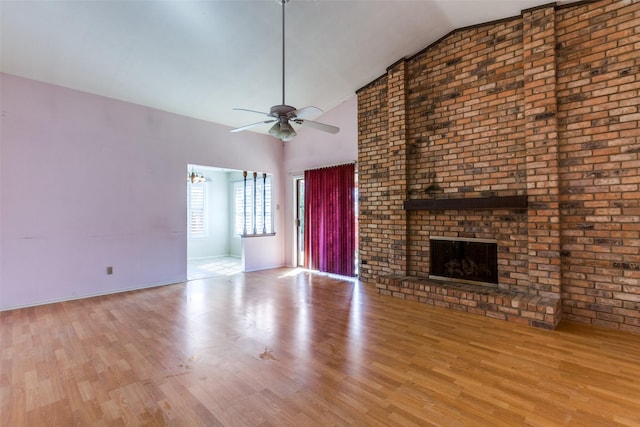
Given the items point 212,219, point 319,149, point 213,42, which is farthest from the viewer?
point 212,219

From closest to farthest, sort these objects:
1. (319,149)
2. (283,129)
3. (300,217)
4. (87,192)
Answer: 1. (283,129)
2. (87,192)
3. (319,149)
4. (300,217)

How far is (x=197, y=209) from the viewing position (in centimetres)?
841

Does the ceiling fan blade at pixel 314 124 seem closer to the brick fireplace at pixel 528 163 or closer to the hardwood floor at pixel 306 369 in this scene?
the brick fireplace at pixel 528 163

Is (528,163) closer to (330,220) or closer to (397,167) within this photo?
(397,167)

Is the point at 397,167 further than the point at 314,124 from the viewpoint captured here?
Yes

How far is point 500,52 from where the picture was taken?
390cm

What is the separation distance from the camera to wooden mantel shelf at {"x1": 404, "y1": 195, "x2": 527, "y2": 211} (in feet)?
11.8

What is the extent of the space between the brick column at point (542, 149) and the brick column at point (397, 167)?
5.29 ft

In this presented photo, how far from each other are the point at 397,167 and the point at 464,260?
66.7 inches

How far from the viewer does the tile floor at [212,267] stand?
6.20 meters

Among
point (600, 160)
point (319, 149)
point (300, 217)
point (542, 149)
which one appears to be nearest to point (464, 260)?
point (542, 149)

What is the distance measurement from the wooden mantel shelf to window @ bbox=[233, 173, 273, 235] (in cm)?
357

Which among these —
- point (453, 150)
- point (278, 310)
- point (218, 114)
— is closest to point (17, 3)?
point (218, 114)

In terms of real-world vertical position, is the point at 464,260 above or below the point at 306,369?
above
